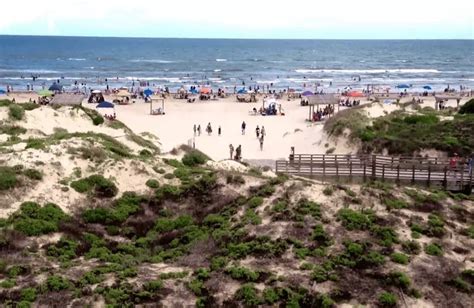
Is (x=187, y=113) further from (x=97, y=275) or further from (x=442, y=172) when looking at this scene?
(x=97, y=275)

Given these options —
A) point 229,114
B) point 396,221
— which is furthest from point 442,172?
point 229,114

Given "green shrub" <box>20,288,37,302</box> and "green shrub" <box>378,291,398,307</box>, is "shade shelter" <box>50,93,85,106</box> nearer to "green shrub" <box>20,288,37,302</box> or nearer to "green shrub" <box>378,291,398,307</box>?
"green shrub" <box>20,288,37,302</box>

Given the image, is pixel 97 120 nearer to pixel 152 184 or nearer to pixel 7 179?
pixel 152 184

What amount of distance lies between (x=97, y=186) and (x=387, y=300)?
10849mm

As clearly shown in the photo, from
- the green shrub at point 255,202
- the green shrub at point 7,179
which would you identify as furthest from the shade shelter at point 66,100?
the green shrub at point 255,202

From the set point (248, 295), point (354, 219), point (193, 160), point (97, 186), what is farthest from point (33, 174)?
point (354, 219)

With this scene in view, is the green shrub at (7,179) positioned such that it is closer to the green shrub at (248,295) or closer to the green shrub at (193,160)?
the green shrub at (193,160)

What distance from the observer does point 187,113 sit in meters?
57.9

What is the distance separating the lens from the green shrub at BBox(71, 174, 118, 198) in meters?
20.0

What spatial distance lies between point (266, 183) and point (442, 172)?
1112 cm

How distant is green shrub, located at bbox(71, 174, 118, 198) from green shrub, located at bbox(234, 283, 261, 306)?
768 centimetres

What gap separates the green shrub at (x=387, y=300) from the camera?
13859mm

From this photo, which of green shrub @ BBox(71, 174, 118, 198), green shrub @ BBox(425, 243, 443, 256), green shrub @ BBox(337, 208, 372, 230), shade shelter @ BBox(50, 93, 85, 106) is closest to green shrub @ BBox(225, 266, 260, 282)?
green shrub @ BBox(337, 208, 372, 230)

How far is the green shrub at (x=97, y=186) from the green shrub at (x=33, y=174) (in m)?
1.10
